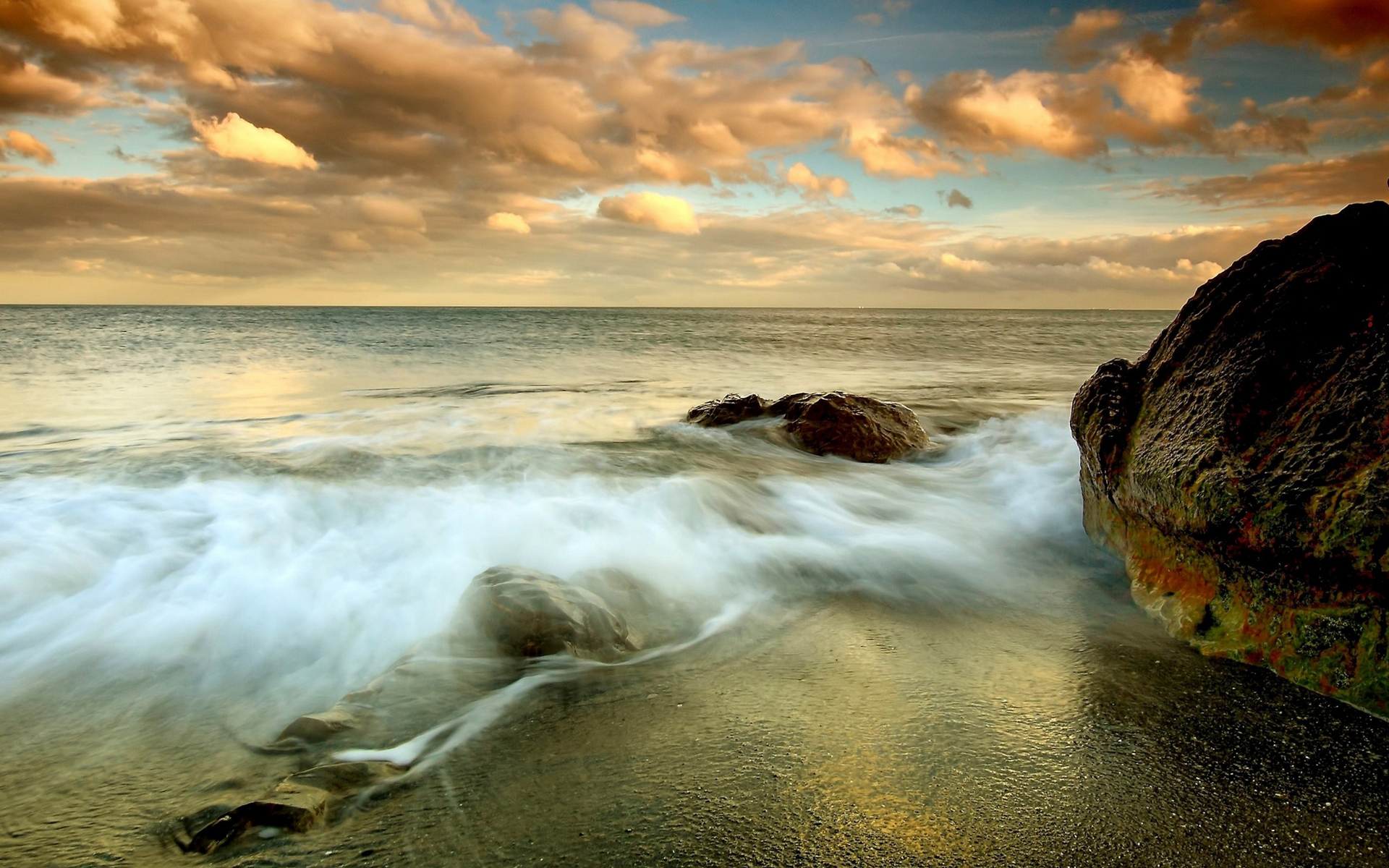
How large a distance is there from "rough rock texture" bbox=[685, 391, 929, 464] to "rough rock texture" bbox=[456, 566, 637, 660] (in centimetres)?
472

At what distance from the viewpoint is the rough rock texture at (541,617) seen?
3.25m

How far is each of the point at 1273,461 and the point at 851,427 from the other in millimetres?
4915

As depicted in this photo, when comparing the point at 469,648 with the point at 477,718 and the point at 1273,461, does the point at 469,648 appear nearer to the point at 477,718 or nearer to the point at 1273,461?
the point at 477,718

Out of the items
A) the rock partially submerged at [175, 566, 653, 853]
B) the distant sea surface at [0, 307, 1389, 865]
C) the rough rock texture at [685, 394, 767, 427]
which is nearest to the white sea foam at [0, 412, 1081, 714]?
the distant sea surface at [0, 307, 1389, 865]

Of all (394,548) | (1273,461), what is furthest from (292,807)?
(1273,461)

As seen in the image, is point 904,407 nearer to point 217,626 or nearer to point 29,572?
point 217,626

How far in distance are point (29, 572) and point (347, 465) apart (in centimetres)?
314

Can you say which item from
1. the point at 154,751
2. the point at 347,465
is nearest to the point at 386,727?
the point at 154,751

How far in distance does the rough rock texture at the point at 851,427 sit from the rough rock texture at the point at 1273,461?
339cm

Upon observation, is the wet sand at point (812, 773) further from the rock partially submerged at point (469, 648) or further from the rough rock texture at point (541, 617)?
the rough rock texture at point (541, 617)

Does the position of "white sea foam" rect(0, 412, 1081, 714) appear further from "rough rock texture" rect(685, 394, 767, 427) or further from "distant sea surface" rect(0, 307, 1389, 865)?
"rough rock texture" rect(685, 394, 767, 427)

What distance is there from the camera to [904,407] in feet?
29.3

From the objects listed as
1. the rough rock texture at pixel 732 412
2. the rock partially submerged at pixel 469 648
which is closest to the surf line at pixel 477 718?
the rock partially submerged at pixel 469 648

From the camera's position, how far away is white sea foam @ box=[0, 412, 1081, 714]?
347 centimetres
